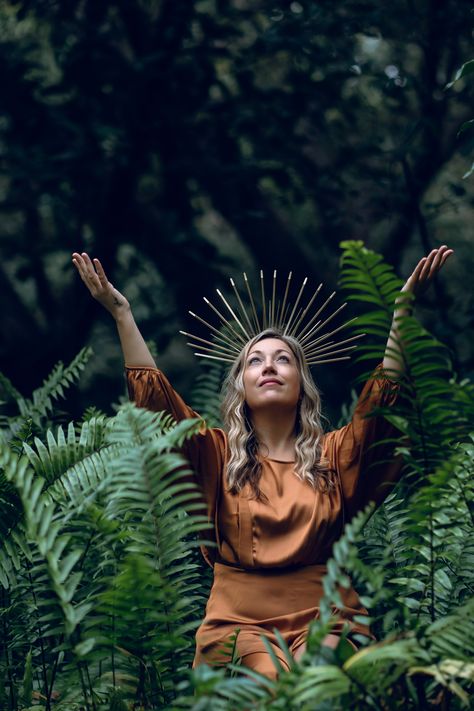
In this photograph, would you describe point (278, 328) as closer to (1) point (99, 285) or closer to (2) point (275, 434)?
(2) point (275, 434)

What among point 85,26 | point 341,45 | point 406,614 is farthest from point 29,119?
point 406,614

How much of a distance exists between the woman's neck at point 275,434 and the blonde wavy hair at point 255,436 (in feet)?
0.09

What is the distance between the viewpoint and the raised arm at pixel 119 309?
344 centimetres

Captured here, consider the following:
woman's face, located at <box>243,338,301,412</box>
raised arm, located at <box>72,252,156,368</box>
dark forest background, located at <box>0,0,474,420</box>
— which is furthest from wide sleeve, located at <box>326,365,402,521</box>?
dark forest background, located at <box>0,0,474,420</box>

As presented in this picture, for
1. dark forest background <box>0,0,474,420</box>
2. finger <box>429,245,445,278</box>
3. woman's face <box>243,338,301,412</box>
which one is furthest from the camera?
dark forest background <box>0,0,474,420</box>

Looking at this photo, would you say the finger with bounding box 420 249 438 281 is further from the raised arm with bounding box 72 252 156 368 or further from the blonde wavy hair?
the raised arm with bounding box 72 252 156 368

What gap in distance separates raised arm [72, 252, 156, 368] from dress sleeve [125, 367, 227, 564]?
0.15 ft

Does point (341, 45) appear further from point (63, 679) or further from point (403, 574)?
point (63, 679)

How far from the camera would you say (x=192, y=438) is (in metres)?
3.47

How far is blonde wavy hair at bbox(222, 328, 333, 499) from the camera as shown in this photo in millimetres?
3438

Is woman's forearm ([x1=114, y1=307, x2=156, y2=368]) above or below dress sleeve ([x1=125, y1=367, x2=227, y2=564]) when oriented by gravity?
above

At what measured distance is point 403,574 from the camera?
3861 millimetres

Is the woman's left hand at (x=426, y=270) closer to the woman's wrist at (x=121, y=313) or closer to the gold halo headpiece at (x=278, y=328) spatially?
the gold halo headpiece at (x=278, y=328)

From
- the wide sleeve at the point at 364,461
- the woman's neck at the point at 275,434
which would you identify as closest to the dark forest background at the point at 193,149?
the woman's neck at the point at 275,434
